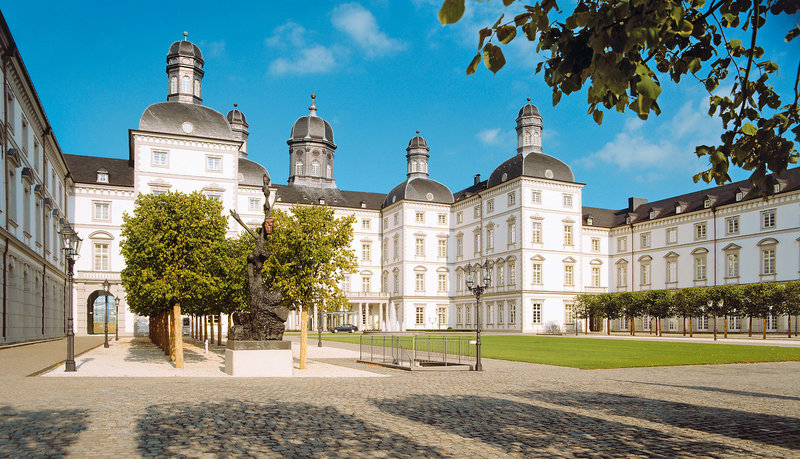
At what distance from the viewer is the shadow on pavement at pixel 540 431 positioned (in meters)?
8.16

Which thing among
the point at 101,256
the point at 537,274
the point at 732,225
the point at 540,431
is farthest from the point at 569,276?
the point at 540,431

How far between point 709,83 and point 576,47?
2592 mm

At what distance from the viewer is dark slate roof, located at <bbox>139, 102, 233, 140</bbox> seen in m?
56.2

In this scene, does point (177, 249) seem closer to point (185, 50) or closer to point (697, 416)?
point (697, 416)

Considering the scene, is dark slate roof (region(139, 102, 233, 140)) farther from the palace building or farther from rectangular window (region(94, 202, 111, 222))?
rectangular window (region(94, 202, 111, 222))

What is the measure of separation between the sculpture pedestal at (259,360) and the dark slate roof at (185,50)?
49.2 meters

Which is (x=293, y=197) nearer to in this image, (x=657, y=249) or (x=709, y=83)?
(x=657, y=249)

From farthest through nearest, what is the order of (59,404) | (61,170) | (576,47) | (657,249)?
(657,249)
(61,170)
(59,404)
(576,47)

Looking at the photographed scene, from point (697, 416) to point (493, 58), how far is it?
9138 millimetres

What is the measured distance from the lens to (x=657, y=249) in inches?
2766

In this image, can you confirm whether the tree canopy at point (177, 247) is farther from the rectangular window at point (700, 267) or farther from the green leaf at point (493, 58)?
the rectangular window at point (700, 267)

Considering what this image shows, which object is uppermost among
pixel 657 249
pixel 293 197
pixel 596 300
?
pixel 293 197

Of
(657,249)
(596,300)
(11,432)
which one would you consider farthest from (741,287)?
(11,432)

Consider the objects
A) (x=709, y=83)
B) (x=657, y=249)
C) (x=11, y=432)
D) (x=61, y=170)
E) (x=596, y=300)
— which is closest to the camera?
(x=709, y=83)
